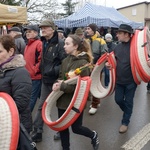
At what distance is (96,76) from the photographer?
5734 millimetres

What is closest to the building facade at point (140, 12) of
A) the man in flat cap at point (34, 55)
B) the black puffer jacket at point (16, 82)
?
the man in flat cap at point (34, 55)

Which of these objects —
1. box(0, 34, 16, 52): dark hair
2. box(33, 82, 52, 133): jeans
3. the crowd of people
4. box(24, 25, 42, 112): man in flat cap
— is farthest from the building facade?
box(0, 34, 16, 52): dark hair

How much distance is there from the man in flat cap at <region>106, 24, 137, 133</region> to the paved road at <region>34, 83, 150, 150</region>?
0.26 meters

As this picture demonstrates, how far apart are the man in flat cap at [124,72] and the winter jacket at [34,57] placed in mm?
1216

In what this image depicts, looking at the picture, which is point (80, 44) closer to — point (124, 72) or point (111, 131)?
point (124, 72)

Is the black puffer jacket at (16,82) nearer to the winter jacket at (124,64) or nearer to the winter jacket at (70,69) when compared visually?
the winter jacket at (70,69)

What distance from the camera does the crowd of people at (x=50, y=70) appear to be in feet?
8.44

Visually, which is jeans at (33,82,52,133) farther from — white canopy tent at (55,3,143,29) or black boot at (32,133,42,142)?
white canopy tent at (55,3,143,29)

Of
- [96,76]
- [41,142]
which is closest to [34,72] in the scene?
[41,142]

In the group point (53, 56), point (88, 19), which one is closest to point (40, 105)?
point (53, 56)

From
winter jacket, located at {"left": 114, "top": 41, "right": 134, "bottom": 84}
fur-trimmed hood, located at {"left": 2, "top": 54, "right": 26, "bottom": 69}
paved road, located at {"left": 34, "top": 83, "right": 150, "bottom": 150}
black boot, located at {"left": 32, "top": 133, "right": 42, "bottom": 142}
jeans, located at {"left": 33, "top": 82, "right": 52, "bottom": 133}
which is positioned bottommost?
paved road, located at {"left": 34, "top": 83, "right": 150, "bottom": 150}

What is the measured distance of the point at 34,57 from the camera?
184 inches

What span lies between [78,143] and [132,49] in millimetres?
1752

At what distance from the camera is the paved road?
4207 mm
